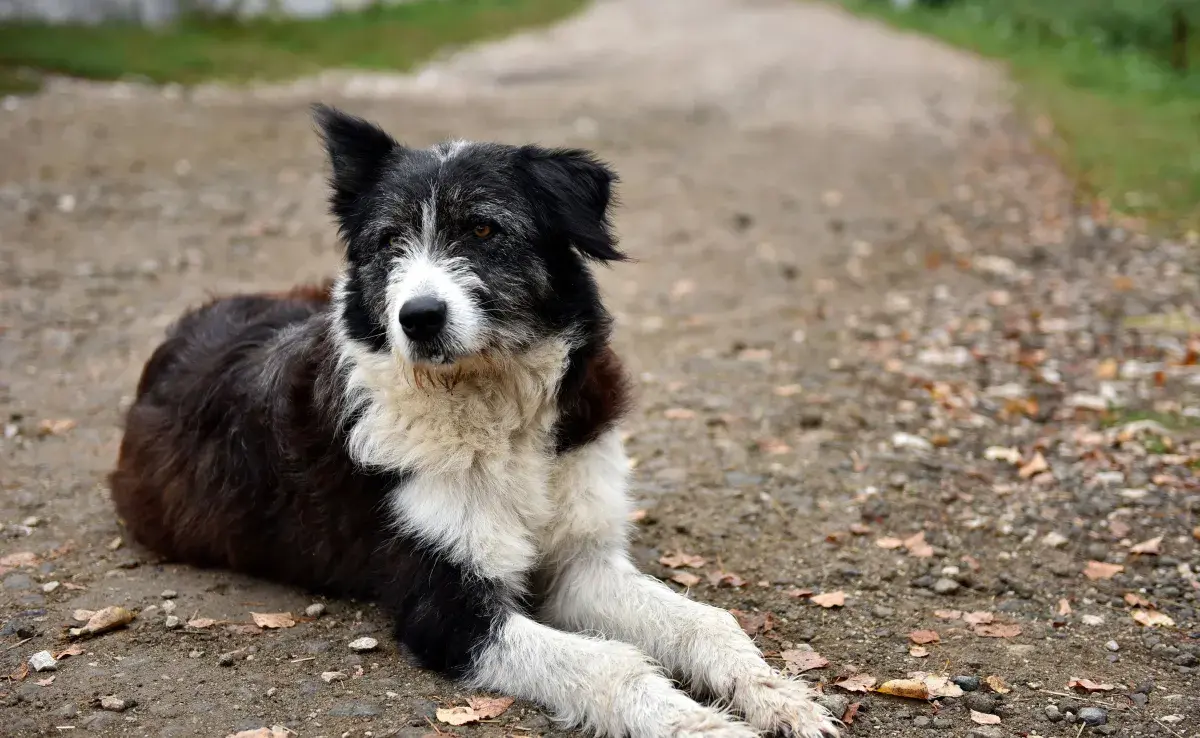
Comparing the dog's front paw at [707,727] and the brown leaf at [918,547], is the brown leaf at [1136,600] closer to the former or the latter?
the brown leaf at [918,547]

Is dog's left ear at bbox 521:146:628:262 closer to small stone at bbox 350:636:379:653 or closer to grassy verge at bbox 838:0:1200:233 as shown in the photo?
small stone at bbox 350:636:379:653

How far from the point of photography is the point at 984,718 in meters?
3.87

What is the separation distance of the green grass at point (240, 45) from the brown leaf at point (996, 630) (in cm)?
1570

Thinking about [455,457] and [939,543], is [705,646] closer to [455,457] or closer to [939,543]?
[455,457]

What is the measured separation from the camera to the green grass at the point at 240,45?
17891 millimetres

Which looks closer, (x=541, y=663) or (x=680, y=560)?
(x=541, y=663)

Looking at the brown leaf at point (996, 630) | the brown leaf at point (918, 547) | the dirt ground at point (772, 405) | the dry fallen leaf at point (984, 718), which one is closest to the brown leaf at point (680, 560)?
the dirt ground at point (772, 405)

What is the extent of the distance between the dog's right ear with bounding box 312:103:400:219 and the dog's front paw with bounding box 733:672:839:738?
245 cm

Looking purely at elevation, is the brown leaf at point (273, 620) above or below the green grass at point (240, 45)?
below

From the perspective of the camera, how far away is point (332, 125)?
440 centimetres

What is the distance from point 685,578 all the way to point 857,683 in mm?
1092

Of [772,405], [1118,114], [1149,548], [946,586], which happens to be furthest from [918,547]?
[1118,114]

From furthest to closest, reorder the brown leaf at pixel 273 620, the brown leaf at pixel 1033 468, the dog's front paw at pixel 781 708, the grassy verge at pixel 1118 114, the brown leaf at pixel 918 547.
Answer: the grassy verge at pixel 1118 114 → the brown leaf at pixel 1033 468 → the brown leaf at pixel 918 547 → the brown leaf at pixel 273 620 → the dog's front paw at pixel 781 708

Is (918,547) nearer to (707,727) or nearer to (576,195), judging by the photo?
(707,727)
